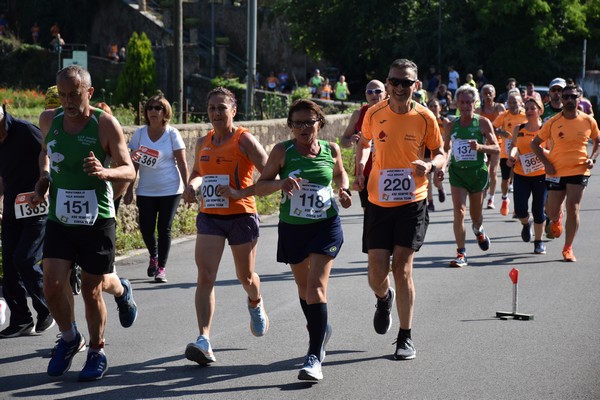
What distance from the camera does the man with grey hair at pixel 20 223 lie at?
28.3ft

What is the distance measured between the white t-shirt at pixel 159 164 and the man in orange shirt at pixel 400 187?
11.4 ft

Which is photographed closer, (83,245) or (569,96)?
(83,245)

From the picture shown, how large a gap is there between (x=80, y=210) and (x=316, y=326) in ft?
5.57

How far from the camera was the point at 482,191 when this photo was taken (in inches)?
504

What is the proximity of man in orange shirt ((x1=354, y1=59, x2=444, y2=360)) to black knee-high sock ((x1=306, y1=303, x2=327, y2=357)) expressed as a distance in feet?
2.48

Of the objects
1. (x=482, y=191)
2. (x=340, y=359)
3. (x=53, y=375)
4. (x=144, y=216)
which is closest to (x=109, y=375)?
(x=53, y=375)

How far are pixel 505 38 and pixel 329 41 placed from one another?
26.8 feet

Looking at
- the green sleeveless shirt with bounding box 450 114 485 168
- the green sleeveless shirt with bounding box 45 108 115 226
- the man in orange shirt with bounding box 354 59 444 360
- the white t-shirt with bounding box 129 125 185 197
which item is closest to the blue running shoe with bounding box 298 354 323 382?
the man in orange shirt with bounding box 354 59 444 360

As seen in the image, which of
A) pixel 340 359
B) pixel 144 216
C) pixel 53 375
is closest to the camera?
pixel 53 375

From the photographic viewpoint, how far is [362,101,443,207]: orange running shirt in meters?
8.09

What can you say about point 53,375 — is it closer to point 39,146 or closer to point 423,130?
point 39,146

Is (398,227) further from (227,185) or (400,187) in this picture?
(227,185)

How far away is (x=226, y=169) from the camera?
8156 millimetres

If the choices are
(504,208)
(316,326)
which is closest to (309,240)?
(316,326)
